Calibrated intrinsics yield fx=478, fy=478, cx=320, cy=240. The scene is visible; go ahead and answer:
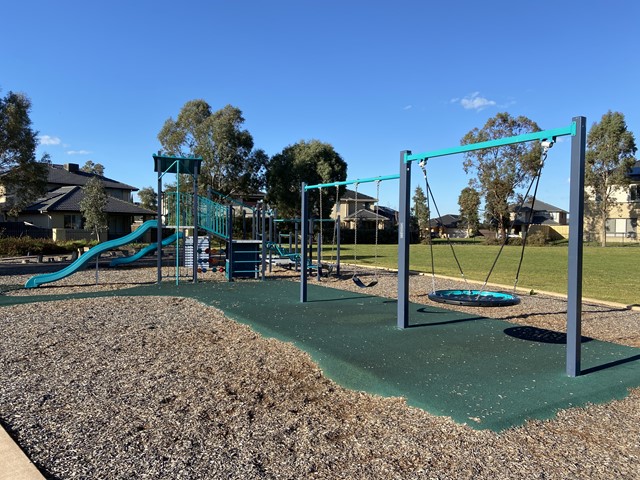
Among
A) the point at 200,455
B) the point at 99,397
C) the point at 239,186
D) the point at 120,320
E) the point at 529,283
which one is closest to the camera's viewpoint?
the point at 200,455

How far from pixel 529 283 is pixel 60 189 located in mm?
38806

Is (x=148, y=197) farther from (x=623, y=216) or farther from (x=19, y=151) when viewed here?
(x=623, y=216)

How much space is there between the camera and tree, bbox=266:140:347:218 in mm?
36156

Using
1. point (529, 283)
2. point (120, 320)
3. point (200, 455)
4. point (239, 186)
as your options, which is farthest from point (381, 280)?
point (239, 186)

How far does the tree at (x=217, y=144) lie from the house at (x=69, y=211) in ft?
25.4

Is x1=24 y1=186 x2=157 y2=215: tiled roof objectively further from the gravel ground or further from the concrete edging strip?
the concrete edging strip

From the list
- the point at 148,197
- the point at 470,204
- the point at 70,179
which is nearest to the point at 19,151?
the point at 70,179

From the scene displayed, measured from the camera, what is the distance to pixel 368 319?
7.67 meters

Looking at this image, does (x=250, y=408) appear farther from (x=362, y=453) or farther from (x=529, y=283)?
(x=529, y=283)

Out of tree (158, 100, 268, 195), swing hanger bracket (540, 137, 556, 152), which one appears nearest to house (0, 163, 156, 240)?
tree (158, 100, 268, 195)

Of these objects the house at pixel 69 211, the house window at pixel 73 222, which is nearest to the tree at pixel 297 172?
the house at pixel 69 211

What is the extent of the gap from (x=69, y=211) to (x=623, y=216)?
50298 mm

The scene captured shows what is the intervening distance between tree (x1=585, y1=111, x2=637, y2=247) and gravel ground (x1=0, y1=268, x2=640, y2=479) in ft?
147

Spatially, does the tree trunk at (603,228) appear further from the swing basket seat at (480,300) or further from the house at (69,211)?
the swing basket seat at (480,300)
